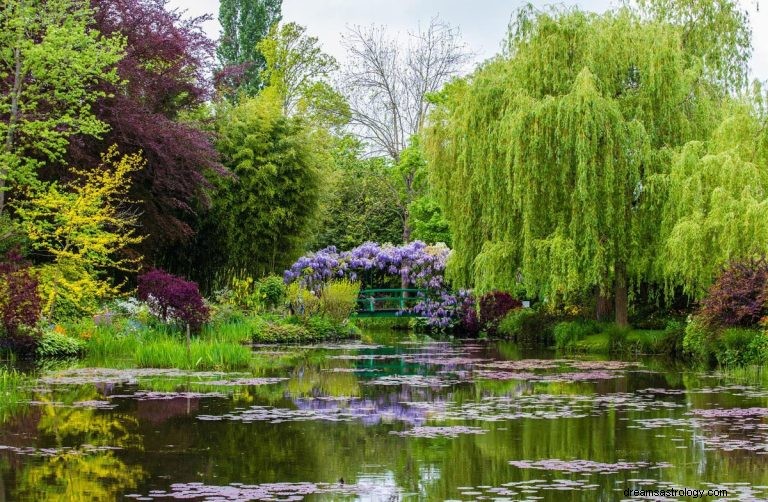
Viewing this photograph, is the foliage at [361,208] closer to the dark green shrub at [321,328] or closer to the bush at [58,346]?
the dark green shrub at [321,328]

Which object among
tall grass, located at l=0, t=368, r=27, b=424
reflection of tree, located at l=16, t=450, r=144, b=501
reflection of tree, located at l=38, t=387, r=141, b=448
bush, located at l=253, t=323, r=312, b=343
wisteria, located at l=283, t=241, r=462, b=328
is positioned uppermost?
wisteria, located at l=283, t=241, r=462, b=328

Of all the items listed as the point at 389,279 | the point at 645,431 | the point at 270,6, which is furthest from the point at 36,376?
the point at 270,6

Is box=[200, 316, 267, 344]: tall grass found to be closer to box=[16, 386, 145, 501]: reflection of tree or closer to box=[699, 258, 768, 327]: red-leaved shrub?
box=[699, 258, 768, 327]: red-leaved shrub

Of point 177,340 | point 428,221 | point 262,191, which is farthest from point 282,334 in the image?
point 428,221

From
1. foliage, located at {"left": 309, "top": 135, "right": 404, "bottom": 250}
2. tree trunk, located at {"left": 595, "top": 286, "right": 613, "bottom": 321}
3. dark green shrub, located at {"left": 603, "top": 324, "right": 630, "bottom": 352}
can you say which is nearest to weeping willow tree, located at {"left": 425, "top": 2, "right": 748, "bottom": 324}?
dark green shrub, located at {"left": 603, "top": 324, "right": 630, "bottom": 352}

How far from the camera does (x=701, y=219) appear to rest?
20.8 m

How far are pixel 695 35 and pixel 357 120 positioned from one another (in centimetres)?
2508

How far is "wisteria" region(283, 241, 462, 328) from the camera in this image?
3519cm

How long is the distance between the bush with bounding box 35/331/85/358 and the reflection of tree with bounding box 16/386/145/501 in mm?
7170

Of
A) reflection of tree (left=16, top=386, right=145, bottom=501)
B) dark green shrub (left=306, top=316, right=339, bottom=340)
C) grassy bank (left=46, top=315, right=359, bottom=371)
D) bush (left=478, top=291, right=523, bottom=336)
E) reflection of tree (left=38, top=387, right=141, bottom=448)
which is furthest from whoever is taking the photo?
bush (left=478, top=291, right=523, bottom=336)

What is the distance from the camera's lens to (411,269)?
3753 cm

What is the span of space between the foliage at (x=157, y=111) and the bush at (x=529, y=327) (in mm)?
8648

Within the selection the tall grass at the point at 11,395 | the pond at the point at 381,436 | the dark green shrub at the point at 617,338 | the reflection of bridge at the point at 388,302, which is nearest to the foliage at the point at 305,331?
the dark green shrub at the point at 617,338

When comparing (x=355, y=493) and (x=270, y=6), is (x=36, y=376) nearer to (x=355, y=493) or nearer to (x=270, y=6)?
(x=355, y=493)
